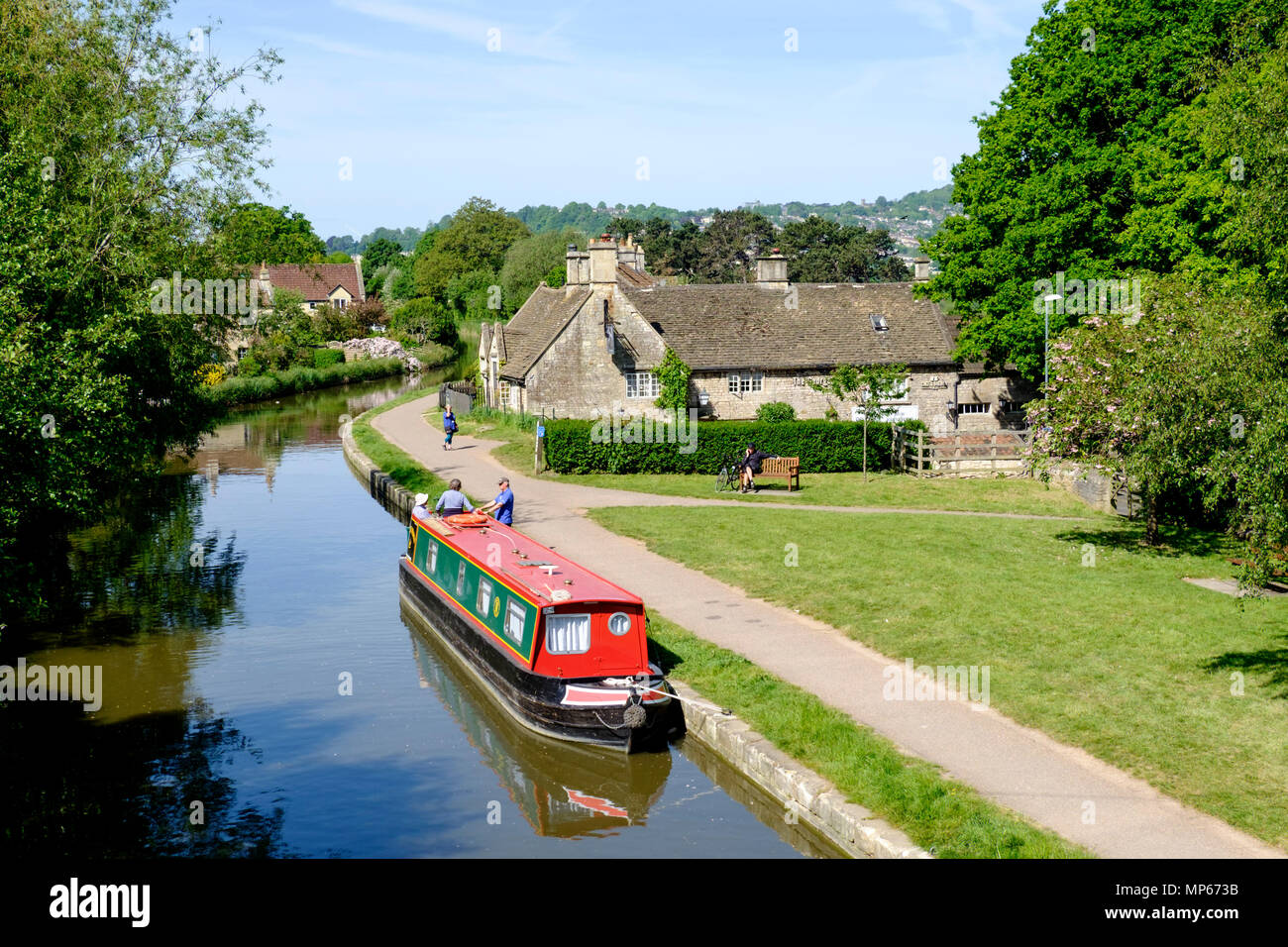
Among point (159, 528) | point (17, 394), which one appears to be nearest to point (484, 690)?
point (17, 394)

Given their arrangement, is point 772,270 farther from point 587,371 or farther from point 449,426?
point 449,426

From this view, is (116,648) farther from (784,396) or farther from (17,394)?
(784,396)

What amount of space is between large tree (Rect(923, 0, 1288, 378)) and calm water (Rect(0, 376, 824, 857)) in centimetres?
2046

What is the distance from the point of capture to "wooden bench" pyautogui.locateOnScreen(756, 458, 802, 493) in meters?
31.4

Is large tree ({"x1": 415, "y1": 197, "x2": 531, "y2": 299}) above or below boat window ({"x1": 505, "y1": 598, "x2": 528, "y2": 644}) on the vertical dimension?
above

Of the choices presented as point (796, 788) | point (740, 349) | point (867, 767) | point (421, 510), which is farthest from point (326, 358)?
point (867, 767)

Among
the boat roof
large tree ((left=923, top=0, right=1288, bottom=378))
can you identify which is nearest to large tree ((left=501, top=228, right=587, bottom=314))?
large tree ((left=923, top=0, right=1288, bottom=378))

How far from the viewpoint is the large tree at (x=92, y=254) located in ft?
45.6

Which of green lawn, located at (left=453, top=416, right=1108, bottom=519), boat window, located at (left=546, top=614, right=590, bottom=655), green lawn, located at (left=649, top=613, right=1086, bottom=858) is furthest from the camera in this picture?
green lawn, located at (left=453, top=416, right=1108, bottom=519)

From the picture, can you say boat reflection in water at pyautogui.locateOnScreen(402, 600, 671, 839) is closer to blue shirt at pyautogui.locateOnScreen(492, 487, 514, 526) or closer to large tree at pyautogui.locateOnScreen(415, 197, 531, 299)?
blue shirt at pyautogui.locateOnScreen(492, 487, 514, 526)

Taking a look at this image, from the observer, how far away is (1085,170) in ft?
103

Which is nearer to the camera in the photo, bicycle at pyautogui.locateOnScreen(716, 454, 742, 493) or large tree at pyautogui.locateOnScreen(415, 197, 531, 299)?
bicycle at pyautogui.locateOnScreen(716, 454, 742, 493)

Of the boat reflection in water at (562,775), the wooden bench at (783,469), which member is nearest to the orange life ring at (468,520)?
the boat reflection in water at (562,775)

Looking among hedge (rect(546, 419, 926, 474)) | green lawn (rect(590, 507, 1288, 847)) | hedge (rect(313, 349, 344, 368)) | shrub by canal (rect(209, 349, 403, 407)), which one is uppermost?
hedge (rect(313, 349, 344, 368))
